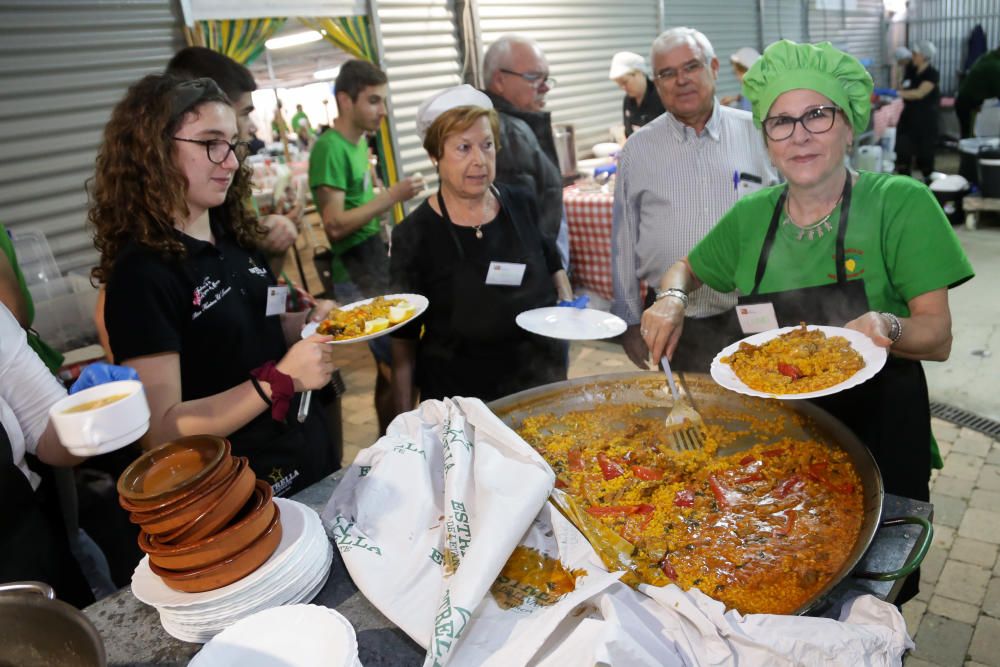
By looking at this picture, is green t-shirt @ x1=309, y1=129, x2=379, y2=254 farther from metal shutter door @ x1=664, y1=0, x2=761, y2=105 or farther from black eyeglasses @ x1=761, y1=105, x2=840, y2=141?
metal shutter door @ x1=664, y1=0, x2=761, y2=105

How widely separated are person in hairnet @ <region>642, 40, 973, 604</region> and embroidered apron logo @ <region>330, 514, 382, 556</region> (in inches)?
48.2

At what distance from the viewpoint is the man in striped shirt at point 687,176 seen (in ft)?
11.0

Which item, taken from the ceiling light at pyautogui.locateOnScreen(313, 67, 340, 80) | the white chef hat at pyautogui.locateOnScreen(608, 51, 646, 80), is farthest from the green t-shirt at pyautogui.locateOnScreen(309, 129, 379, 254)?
the ceiling light at pyautogui.locateOnScreen(313, 67, 340, 80)

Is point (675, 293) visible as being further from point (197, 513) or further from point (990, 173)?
point (990, 173)

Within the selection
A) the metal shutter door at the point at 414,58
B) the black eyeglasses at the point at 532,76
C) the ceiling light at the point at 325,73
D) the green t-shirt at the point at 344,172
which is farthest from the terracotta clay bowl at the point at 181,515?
the ceiling light at the point at 325,73

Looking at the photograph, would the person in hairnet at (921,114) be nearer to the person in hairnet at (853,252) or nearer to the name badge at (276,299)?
the person in hairnet at (853,252)

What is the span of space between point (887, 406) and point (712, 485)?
67 centimetres

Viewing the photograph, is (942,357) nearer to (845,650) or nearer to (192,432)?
(845,650)

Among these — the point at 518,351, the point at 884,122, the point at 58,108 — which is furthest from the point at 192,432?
the point at 884,122

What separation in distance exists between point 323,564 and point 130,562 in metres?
1.85

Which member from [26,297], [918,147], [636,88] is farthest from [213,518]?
[918,147]

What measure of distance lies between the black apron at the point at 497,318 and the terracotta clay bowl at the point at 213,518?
5.26 feet

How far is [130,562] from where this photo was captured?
289 centimetres

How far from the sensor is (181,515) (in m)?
1.29
